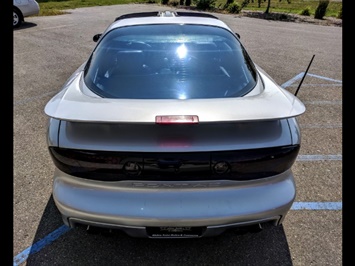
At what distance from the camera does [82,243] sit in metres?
2.29

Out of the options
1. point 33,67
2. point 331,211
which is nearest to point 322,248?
point 331,211

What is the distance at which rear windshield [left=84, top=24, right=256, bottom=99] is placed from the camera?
2.17 m

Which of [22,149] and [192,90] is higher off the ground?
[192,90]

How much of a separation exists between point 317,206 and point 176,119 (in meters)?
1.76

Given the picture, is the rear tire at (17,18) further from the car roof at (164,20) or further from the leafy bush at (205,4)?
the leafy bush at (205,4)

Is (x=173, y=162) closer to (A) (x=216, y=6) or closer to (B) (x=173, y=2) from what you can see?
(A) (x=216, y=6)

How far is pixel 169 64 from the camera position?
7.90ft

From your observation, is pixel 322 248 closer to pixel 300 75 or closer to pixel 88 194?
pixel 88 194

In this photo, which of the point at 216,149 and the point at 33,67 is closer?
the point at 216,149
